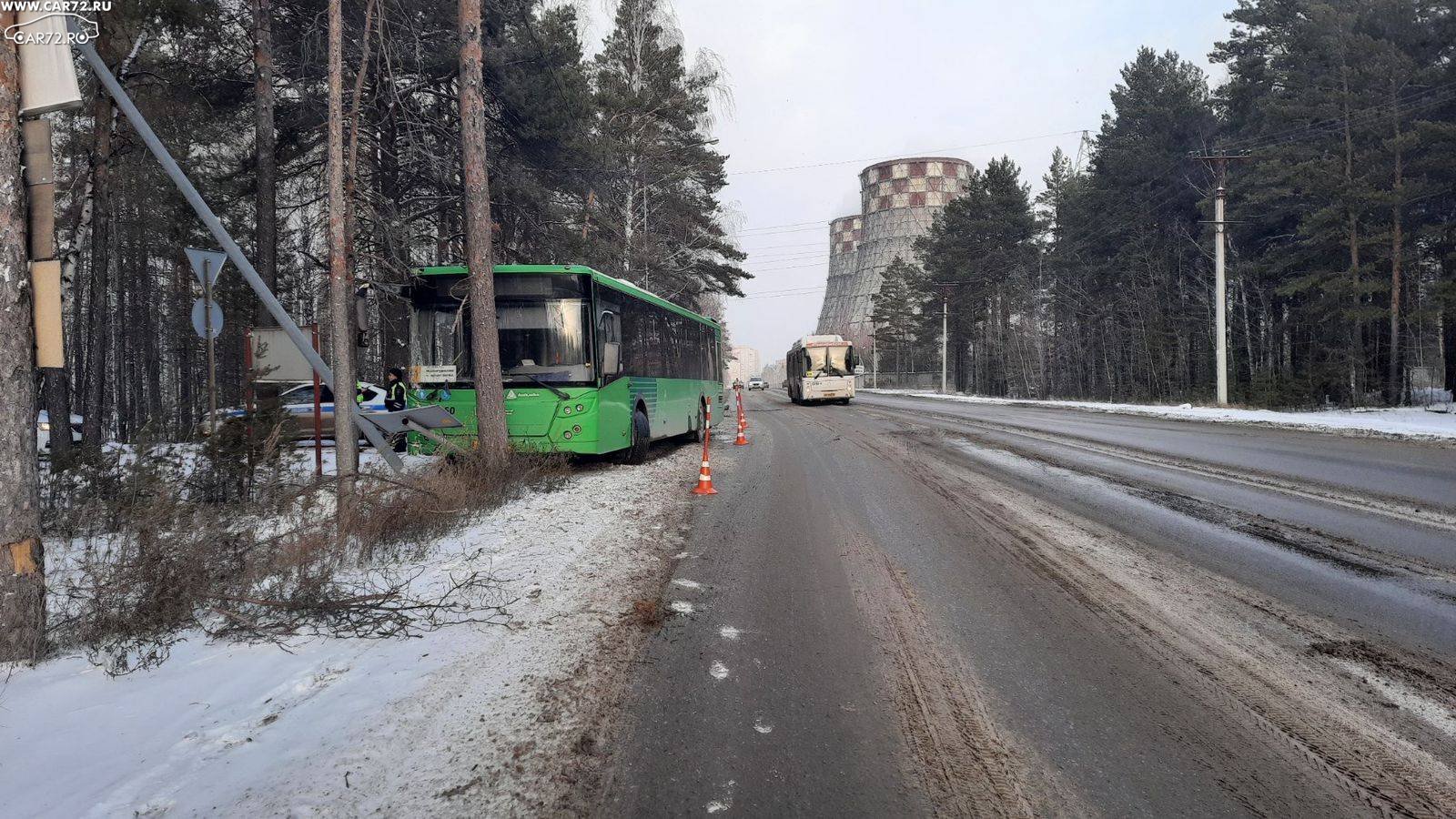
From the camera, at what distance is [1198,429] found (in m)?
18.3

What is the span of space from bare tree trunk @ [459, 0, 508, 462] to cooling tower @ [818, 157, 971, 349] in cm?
7921

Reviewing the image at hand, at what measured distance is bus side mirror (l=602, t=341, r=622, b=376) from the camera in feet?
37.3

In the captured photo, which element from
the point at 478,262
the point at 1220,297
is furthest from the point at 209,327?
the point at 1220,297

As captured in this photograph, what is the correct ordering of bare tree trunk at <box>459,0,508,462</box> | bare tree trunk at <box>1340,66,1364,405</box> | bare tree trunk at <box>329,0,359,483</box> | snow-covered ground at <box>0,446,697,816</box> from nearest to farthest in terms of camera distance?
Answer: snow-covered ground at <box>0,446,697,816</box> → bare tree trunk at <box>329,0,359,483</box> → bare tree trunk at <box>459,0,508,462</box> → bare tree trunk at <box>1340,66,1364,405</box>

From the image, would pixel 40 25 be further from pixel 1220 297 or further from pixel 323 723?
pixel 1220 297

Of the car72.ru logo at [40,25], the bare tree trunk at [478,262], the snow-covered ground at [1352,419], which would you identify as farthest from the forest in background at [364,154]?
the snow-covered ground at [1352,419]

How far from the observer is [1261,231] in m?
34.8

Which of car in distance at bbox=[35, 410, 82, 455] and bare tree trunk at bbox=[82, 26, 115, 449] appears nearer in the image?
car in distance at bbox=[35, 410, 82, 455]

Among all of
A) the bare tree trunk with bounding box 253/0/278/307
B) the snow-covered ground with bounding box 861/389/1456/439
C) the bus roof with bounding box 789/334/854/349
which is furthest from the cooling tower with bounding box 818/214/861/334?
the bare tree trunk with bounding box 253/0/278/307

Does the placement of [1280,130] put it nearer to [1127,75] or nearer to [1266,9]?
[1266,9]

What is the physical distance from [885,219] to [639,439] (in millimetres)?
84679

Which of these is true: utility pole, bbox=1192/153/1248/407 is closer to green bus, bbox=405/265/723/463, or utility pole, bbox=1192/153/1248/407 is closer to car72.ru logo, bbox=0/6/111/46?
green bus, bbox=405/265/723/463

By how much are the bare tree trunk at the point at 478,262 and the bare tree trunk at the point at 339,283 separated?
6.61 feet

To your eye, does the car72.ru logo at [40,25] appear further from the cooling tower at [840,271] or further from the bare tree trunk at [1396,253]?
the cooling tower at [840,271]
